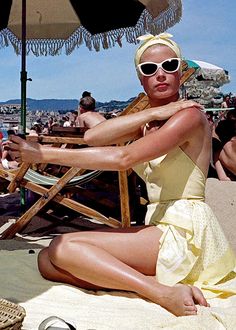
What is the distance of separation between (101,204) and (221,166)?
1.47 meters

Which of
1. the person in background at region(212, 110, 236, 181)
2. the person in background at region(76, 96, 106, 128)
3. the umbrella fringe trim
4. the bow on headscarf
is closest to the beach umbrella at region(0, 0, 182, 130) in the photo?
the umbrella fringe trim

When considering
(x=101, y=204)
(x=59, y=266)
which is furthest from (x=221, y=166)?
(x=59, y=266)

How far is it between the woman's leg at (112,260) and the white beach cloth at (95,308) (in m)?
0.06

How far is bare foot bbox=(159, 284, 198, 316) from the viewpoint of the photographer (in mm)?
2178

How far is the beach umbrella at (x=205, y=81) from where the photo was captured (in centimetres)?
1510

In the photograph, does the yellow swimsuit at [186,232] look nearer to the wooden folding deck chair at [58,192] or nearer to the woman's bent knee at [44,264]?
the woman's bent knee at [44,264]

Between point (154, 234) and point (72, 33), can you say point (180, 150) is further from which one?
point (72, 33)

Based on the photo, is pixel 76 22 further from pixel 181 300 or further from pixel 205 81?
pixel 205 81

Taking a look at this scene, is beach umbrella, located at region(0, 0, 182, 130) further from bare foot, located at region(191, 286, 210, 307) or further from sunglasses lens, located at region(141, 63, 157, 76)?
bare foot, located at region(191, 286, 210, 307)

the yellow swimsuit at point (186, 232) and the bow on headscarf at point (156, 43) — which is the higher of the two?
the bow on headscarf at point (156, 43)

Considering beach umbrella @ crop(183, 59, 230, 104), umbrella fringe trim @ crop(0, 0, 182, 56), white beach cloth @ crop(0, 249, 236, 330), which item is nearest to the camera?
white beach cloth @ crop(0, 249, 236, 330)

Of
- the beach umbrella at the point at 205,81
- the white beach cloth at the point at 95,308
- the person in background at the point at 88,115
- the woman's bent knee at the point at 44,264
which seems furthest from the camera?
the beach umbrella at the point at 205,81

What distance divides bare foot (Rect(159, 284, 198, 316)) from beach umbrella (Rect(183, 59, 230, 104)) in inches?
459

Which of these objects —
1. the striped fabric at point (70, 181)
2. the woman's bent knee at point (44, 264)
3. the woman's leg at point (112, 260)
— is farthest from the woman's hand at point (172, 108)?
the striped fabric at point (70, 181)
